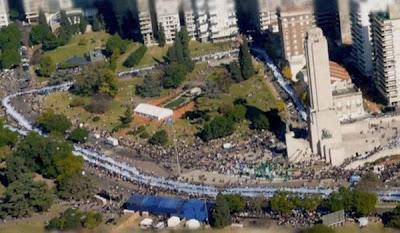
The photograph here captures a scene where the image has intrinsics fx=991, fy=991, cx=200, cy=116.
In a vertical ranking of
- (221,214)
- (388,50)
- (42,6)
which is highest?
(42,6)

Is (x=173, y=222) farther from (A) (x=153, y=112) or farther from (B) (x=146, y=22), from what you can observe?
(B) (x=146, y=22)

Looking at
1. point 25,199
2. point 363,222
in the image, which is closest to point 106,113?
point 25,199

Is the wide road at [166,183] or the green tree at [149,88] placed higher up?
the green tree at [149,88]

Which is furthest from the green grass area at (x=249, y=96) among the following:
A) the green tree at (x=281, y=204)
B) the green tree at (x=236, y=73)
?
the green tree at (x=281, y=204)

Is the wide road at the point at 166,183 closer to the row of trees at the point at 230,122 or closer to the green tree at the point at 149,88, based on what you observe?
the row of trees at the point at 230,122

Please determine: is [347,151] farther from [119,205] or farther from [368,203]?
[119,205]
